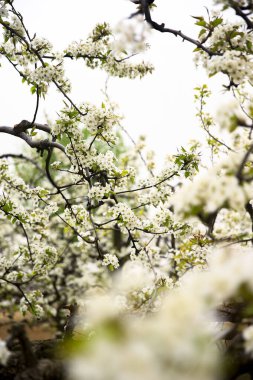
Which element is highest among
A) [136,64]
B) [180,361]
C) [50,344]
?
[136,64]

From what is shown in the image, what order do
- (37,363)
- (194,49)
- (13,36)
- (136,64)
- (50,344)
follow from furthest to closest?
(136,64)
(13,36)
(194,49)
(50,344)
(37,363)

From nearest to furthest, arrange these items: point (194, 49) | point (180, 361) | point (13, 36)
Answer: point (180, 361), point (194, 49), point (13, 36)

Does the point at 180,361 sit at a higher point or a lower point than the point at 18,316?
lower

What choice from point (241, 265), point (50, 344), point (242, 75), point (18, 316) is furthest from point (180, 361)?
point (18, 316)

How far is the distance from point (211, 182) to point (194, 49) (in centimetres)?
177

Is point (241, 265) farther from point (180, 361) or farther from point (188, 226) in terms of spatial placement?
point (188, 226)

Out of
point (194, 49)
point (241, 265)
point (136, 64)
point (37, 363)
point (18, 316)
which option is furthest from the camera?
point (18, 316)

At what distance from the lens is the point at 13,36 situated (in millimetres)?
3857

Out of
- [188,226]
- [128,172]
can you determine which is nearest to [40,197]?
[128,172]

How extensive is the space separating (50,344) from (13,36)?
2981 mm

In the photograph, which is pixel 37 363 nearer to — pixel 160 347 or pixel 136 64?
pixel 160 347

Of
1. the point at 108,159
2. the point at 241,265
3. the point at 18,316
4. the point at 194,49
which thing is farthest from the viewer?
the point at 18,316

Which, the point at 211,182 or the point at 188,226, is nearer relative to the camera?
the point at 211,182

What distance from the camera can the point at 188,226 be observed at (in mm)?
4395
